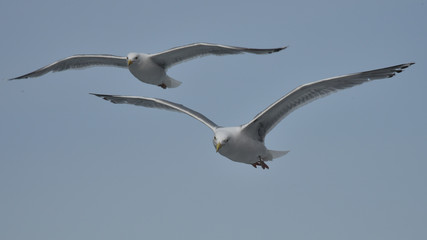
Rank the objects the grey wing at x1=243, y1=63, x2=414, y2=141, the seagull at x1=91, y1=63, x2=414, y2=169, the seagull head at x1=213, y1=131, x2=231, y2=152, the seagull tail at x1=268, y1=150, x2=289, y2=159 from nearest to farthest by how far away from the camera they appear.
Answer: the grey wing at x1=243, y1=63, x2=414, y2=141
the seagull at x1=91, y1=63, x2=414, y2=169
the seagull head at x1=213, y1=131, x2=231, y2=152
the seagull tail at x1=268, y1=150, x2=289, y2=159

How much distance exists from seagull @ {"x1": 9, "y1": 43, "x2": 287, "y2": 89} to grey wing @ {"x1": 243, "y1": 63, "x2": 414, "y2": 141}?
2.68 meters

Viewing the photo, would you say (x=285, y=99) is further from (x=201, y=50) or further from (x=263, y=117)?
(x=201, y=50)

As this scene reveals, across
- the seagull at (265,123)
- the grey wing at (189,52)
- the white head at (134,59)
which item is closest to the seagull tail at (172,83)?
the grey wing at (189,52)

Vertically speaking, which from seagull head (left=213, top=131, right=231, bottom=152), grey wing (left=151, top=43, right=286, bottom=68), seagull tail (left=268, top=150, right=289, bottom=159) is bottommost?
seagull tail (left=268, top=150, right=289, bottom=159)

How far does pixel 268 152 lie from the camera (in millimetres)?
15883

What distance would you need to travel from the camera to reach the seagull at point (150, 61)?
19.1 meters

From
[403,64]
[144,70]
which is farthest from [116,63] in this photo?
[403,64]

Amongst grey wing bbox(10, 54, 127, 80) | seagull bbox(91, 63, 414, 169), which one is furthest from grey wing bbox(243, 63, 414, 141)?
grey wing bbox(10, 54, 127, 80)

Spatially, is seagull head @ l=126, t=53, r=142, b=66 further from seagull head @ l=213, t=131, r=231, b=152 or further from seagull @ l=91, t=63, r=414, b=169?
seagull head @ l=213, t=131, r=231, b=152

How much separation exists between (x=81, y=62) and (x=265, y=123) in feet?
29.4

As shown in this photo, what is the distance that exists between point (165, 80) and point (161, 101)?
3020mm

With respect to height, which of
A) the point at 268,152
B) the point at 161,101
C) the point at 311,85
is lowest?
the point at 268,152

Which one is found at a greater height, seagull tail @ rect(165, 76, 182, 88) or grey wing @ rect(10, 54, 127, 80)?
grey wing @ rect(10, 54, 127, 80)

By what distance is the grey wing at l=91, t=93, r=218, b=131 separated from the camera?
53.6 ft
